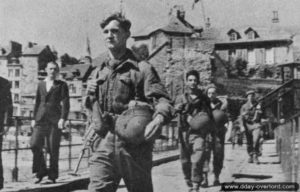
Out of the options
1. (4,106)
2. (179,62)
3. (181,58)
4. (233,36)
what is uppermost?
(233,36)

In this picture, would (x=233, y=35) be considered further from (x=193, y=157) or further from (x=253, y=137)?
(x=193, y=157)

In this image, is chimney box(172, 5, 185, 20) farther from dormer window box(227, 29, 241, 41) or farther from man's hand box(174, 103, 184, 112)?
man's hand box(174, 103, 184, 112)

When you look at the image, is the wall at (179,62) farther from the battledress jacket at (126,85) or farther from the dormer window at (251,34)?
the battledress jacket at (126,85)

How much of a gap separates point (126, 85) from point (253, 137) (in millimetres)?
6761

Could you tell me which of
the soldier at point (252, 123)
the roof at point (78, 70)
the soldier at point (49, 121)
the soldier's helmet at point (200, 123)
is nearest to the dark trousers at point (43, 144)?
the soldier at point (49, 121)

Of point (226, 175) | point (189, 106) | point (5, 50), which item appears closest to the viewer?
point (189, 106)

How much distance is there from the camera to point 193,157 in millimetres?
6020

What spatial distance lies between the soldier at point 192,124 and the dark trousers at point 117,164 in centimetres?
257

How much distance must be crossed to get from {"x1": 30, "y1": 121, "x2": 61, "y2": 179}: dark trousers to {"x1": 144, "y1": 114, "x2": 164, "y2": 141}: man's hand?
3.42m

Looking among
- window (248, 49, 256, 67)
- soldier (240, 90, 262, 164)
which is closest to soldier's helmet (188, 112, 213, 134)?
soldier (240, 90, 262, 164)

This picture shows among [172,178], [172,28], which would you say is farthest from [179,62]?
[172,178]

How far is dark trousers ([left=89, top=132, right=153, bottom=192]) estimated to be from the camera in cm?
340

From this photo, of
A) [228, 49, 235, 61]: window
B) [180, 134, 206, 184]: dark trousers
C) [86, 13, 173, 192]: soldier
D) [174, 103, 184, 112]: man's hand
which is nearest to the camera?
[86, 13, 173, 192]: soldier

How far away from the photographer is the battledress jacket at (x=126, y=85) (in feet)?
11.4
